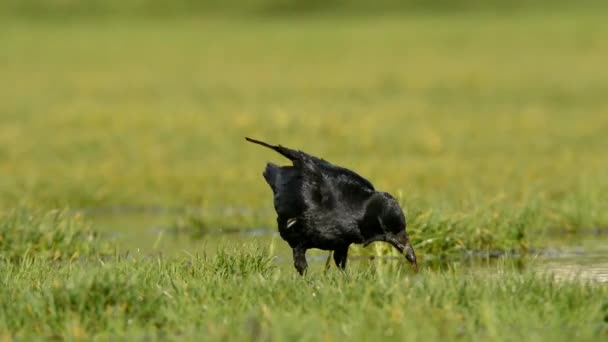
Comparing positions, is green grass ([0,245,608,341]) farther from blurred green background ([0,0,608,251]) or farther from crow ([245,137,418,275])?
blurred green background ([0,0,608,251])

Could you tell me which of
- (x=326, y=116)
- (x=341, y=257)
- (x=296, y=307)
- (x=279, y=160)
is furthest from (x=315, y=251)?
(x=326, y=116)

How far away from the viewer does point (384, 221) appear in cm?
955

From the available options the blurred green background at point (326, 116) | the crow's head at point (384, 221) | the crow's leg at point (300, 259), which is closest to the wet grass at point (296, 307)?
the crow's head at point (384, 221)

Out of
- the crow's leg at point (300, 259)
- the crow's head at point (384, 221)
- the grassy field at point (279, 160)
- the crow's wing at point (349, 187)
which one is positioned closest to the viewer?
the grassy field at point (279, 160)

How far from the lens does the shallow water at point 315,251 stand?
1123cm

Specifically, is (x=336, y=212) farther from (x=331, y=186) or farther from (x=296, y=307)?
(x=296, y=307)

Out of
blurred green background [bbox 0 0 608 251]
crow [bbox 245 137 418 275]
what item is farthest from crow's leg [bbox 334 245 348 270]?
blurred green background [bbox 0 0 608 251]

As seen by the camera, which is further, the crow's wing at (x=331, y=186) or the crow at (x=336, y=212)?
the crow's wing at (x=331, y=186)

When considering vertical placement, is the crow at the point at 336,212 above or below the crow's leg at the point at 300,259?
above

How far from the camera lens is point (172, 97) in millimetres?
35156

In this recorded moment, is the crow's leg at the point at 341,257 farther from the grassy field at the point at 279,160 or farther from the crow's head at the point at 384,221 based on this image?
the crow's head at the point at 384,221

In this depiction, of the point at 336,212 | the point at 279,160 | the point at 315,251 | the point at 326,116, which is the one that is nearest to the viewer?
the point at 336,212

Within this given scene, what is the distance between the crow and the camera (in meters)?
9.58

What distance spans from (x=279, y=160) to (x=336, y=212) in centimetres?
1269
